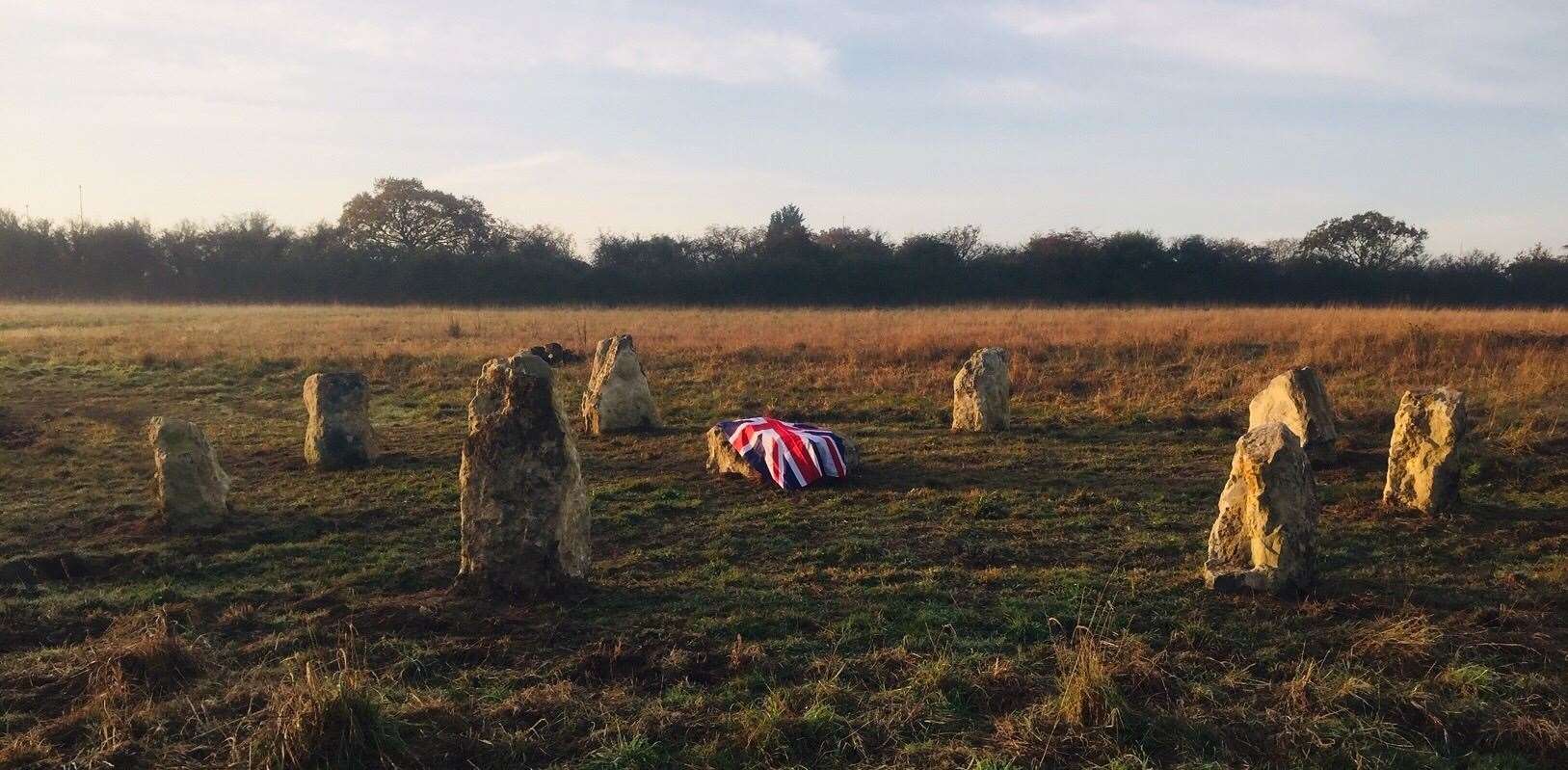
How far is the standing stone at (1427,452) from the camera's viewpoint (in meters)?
8.87

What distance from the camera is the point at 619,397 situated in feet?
45.8

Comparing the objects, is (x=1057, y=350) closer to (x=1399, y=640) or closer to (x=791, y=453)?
(x=791, y=453)

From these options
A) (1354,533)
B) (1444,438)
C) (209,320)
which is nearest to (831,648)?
(1354,533)

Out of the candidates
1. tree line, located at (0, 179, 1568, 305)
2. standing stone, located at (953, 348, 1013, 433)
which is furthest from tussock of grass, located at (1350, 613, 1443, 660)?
tree line, located at (0, 179, 1568, 305)

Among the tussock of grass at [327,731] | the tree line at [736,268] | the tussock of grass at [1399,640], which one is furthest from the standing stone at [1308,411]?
the tree line at [736,268]

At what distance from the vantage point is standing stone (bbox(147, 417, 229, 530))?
8.86 m

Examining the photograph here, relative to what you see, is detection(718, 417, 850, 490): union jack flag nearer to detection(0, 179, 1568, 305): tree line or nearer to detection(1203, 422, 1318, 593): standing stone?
detection(1203, 422, 1318, 593): standing stone

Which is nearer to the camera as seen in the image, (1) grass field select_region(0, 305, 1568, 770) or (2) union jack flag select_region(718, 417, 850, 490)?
(1) grass field select_region(0, 305, 1568, 770)

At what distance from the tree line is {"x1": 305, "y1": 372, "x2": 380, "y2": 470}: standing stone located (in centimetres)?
3621

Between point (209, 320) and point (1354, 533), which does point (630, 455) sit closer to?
point (1354, 533)

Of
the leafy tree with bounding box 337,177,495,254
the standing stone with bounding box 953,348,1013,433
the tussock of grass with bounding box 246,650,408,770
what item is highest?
the leafy tree with bounding box 337,177,495,254

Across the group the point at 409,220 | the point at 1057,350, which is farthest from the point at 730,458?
the point at 409,220

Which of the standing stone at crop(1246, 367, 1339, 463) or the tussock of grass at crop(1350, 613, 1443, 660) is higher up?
the standing stone at crop(1246, 367, 1339, 463)

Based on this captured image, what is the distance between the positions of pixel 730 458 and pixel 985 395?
417 cm
